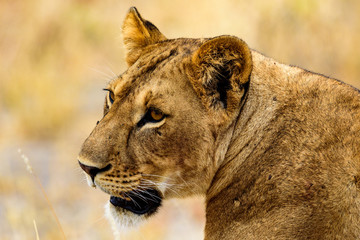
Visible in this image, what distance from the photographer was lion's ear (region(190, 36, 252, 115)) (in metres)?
3.74

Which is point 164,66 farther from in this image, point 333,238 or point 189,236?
point 189,236

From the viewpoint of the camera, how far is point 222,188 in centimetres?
383

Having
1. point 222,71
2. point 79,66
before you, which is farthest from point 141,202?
point 79,66

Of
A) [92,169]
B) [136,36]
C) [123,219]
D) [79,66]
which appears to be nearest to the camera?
[92,169]

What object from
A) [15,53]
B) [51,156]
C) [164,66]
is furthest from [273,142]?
[15,53]

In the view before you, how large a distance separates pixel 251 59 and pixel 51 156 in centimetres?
720

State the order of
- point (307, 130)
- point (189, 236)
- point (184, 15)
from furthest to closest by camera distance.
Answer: point (184, 15) < point (189, 236) < point (307, 130)

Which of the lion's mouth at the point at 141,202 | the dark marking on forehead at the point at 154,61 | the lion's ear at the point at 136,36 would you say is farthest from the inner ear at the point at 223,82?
the lion's ear at the point at 136,36

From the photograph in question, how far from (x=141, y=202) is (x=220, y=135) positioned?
0.69m

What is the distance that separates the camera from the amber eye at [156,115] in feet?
12.6

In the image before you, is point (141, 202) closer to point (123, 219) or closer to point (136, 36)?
point (123, 219)

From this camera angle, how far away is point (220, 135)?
3873 mm

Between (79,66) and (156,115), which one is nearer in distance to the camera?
(156,115)

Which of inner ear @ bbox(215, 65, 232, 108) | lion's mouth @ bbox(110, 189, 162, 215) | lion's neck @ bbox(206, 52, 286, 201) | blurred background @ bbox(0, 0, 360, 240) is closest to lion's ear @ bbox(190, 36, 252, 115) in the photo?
inner ear @ bbox(215, 65, 232, 108)
